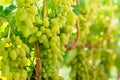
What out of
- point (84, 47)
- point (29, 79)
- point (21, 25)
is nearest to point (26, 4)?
point (21, 25)

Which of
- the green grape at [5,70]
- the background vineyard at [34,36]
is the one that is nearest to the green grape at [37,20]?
the background vineyard at [34,36]

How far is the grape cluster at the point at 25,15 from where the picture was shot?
70cm

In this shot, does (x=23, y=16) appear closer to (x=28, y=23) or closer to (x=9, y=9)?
(x=28, y=23)

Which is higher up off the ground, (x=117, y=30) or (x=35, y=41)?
(x=117, y=30)

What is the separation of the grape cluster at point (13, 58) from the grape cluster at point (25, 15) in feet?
0.10

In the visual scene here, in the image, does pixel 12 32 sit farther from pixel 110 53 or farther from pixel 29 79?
pixel 110 53

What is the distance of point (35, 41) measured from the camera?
793 mm

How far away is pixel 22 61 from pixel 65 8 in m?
0.17

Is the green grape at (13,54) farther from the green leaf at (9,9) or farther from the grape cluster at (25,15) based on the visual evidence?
the green leaf at (9,9)

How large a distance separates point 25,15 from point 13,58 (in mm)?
92

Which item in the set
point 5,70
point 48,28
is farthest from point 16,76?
point 48,28

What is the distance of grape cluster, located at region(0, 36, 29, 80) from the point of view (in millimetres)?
708

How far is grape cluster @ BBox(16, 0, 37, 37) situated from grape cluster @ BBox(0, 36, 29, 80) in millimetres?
30

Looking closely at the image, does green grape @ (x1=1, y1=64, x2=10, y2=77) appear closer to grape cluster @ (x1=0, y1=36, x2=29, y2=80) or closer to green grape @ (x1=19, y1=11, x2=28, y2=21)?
grape cluster @ (x1=0, y1=36, x2=29, y2=80)
